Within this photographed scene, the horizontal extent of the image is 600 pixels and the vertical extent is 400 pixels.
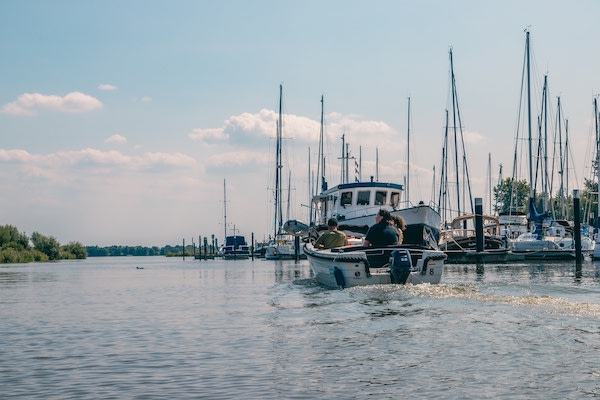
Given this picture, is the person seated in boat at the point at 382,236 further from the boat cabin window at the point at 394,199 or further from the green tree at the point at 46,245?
the green tree at the point at 46,245

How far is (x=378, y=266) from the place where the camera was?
23.0 meters

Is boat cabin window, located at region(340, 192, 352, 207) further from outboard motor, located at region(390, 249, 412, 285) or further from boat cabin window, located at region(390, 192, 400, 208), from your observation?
outboard motor, located at region(390, 249, 412, 285)

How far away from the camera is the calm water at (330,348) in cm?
973

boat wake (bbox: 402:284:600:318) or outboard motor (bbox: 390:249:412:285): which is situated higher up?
outboard motor (bbox: 390:249:412:285)

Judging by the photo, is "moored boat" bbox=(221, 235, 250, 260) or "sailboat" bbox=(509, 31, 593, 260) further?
"moored boat" bbox=(221, 235, 250, 260)

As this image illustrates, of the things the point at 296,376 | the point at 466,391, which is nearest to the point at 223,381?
the point at 296,376

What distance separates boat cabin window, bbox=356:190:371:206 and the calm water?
21.2 meters

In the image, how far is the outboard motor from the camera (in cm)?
2175

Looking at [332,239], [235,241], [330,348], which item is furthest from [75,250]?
[330,348]

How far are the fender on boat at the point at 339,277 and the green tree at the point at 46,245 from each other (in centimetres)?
11262

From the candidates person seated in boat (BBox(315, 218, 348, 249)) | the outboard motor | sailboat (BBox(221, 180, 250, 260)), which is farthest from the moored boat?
the outboard motor

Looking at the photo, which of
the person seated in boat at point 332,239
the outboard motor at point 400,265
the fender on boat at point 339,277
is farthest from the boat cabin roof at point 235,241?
the outboard motor at point 400,265

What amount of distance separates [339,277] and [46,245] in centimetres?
11461

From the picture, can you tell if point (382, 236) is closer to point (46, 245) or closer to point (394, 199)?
point (394, 199)
